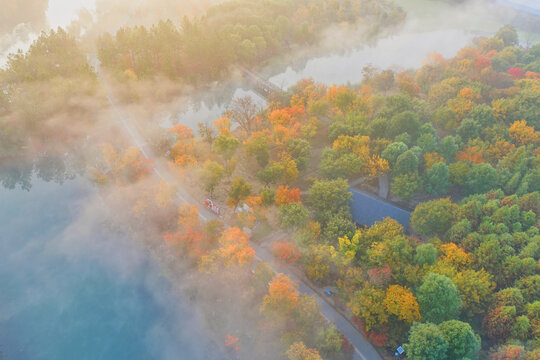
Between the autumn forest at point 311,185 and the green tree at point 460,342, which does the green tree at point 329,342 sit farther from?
the green tree at point 460,342

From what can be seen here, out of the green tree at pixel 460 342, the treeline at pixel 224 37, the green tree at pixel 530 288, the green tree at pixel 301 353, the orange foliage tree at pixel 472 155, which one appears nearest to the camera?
the green tree at pixel 460 342

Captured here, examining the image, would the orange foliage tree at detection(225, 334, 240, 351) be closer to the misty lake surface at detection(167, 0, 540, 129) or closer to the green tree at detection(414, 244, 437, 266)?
the green tree at detection(414, 244, 437, 266)

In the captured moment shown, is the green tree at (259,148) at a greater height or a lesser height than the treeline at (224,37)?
lesser

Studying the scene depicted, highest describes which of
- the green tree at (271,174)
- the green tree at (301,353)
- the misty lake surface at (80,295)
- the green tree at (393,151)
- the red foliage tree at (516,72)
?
the red foliage tree at (516,72)

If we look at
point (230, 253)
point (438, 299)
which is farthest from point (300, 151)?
point (438, 299)

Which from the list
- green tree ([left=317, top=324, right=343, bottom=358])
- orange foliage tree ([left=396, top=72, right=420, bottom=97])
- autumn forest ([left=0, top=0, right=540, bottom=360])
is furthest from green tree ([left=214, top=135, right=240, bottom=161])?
orange foliage tree ([left=396, top=72, right=420, bottom=97])

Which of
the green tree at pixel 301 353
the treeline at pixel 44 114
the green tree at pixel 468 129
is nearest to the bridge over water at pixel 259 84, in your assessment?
the treeline at pixel 44 114

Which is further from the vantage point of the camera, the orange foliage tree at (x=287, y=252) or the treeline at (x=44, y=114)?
the treeline at (x=44, y=114)
